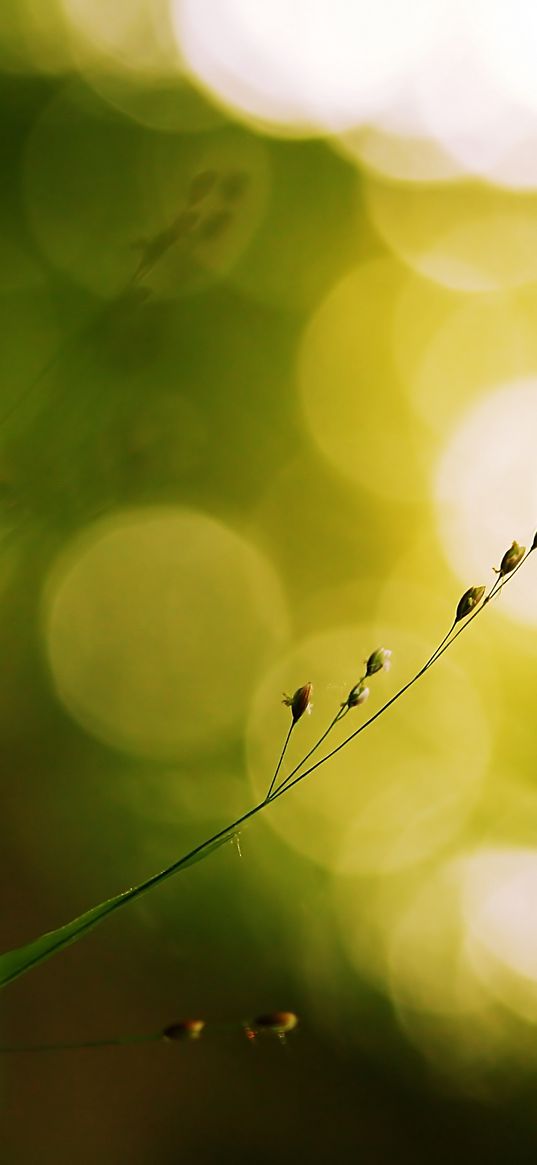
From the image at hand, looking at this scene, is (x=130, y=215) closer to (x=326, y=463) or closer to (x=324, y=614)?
(x=326, y=463)

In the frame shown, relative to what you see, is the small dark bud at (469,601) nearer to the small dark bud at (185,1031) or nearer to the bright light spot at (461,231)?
the small dark bud at (185,1031)

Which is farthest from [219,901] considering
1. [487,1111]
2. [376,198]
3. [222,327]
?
[376,198]

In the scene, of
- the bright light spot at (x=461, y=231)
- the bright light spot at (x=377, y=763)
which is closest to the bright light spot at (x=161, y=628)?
the bright light spot at (x=377, y=763)

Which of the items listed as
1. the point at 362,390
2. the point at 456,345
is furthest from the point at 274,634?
the point at 456,345

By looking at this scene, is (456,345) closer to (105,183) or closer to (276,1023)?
(105,183)

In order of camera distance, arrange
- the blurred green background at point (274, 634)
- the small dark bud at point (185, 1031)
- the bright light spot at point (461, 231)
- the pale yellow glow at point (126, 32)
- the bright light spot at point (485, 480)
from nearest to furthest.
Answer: the small dark bud at point (185, 1031)
the blurred green background at point (274, 634)
the pale yellow glow at point (126, 32)
the bright light spot at point (485, 480)
the bright light spot at point (461, 231)

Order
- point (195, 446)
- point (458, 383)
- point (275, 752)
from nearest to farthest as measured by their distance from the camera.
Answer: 1. point (195, 446)
2. point (275, 752)
3. point (458, 383)
